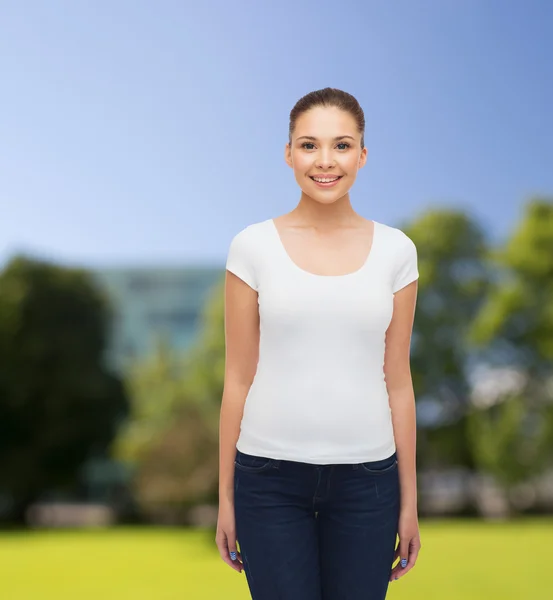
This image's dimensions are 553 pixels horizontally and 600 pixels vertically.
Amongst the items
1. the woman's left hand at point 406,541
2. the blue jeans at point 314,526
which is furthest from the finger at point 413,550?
the blue jeans at point 314,526

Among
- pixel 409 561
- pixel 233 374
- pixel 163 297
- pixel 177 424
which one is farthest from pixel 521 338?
pixel 163 297

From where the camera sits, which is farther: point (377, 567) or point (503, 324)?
point (503, 324)

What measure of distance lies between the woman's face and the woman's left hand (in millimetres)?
1312

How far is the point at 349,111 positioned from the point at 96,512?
37.3 metres

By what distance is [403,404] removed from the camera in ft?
10.5

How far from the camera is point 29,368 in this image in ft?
98.8

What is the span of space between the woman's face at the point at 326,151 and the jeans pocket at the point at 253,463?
105 centimetres

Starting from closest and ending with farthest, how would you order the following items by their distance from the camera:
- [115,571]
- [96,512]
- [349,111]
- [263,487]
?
[263,487] < [349,111] < [115,571] < [96,512]

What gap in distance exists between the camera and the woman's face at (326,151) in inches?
125

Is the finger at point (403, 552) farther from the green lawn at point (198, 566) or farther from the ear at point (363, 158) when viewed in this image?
the green lawn at point (198, 566)

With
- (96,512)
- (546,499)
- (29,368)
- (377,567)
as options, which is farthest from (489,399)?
(377,567)

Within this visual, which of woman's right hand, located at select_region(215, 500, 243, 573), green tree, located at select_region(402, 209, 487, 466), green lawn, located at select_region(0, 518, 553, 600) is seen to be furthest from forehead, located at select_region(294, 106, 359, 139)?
green tree, located at select_region(402, 209, 487, 466)

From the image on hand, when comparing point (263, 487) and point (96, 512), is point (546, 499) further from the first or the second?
point (263, 487)

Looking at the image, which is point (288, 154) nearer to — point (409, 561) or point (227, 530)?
point (227, 530)
